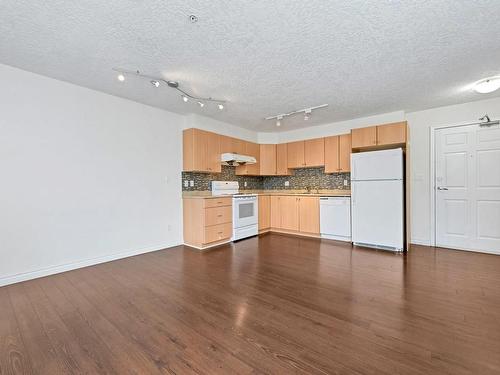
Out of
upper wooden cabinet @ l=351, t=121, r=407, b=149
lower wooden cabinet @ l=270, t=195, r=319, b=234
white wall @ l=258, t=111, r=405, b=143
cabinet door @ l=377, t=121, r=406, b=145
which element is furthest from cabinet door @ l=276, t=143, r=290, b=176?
cabinet door @ l=377, t=121, r=406, b=145

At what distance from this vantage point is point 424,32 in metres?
2.08

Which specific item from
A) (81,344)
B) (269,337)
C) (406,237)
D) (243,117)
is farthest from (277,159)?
(81,344)

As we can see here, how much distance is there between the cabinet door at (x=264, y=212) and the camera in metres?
5.39

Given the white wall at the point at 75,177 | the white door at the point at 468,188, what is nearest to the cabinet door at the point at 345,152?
the white door at the point at 468,188

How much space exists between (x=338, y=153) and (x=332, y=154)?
0.13 metres

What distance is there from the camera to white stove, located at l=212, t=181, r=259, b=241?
471 cm

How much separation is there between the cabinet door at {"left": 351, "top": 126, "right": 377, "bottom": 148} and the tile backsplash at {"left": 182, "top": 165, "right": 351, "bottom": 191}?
0.84 meters

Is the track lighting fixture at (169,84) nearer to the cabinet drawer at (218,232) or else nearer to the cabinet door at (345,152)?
the cabinet drawer at (218,232)

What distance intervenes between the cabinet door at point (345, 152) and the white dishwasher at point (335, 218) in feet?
2.32

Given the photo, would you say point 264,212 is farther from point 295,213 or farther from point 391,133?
point 391,133

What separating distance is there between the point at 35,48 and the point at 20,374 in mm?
2792

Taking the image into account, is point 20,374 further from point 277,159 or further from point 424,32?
point 277,159

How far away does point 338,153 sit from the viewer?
4.88 meters

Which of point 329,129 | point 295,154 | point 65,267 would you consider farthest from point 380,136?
point 65,267
